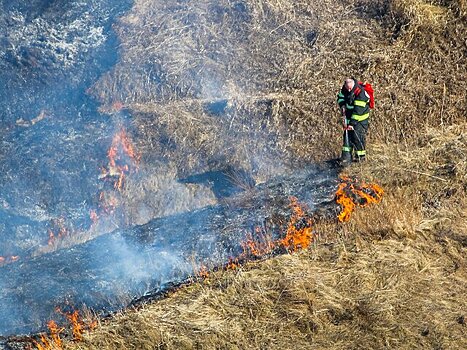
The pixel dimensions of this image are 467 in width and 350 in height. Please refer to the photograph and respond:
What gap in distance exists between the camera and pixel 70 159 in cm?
1343

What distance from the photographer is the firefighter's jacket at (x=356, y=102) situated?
1115cm

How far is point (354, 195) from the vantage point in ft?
32.7

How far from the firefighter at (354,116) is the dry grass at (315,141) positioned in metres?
0.48

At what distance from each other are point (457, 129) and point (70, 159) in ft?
28.8

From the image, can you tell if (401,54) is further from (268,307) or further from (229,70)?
(268,307)

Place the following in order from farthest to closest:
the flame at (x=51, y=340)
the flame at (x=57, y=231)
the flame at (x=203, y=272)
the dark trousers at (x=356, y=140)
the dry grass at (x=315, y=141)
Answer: the flame at (x=57, y=231), the dark trousers at (x=356, y=140), the flame at (x=203, y=272), the flame at (x=51, y=340), the dry grass at (x=315, y=141)

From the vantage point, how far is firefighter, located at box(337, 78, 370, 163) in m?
11.2

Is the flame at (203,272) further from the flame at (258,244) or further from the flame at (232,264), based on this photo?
the flame at (258,244)

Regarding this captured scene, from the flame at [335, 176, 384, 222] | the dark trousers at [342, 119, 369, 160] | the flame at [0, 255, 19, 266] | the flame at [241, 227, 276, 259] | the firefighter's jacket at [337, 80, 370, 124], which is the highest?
the firefighter's jacket at [337, 80, 370, 124]

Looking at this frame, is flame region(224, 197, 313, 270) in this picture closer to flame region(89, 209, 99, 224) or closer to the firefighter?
the firefighter

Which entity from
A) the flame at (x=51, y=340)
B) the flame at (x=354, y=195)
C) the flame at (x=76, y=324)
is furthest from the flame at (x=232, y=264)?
the flame at (x=51, y=340)

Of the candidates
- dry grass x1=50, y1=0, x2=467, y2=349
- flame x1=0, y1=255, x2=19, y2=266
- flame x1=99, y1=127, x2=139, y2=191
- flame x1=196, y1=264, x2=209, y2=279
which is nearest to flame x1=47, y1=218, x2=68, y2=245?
flame x1=0, y1=255, x2=19, y2=266

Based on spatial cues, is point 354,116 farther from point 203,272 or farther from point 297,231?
point 203,272

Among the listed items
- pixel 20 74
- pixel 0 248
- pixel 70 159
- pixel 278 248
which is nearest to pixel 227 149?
pixel 70 159
